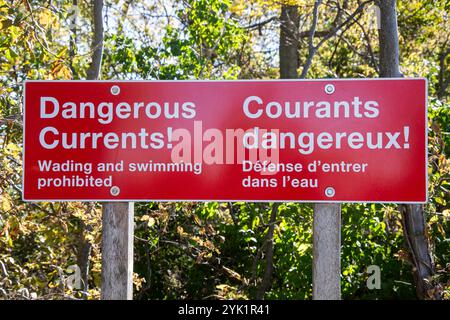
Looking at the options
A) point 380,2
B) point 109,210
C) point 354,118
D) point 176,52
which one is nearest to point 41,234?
point 176,52

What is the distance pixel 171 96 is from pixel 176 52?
5.48 m

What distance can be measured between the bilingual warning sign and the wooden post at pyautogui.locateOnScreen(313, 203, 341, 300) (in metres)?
0.11

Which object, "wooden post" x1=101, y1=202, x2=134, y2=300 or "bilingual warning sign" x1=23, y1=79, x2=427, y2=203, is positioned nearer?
"bilingual warning sign" x1=23, y1=79, x2=427, y2=203

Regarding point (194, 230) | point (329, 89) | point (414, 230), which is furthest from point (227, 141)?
point (194, 230)

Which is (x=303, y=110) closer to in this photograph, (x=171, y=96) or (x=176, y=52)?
(x=171, y=96)

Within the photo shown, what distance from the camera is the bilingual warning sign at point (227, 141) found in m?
3.53

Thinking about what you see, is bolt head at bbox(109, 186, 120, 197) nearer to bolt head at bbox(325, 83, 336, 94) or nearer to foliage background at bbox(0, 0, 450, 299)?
bolt head at bbox(325, 83, 336, 94)

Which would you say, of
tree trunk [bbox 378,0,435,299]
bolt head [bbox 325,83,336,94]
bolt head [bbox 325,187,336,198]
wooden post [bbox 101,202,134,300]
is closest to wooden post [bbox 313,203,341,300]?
bolt head [bbox 325,187,336,198]

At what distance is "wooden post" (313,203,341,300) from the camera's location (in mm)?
3621

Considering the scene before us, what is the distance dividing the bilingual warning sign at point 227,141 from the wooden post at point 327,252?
0.35 ft

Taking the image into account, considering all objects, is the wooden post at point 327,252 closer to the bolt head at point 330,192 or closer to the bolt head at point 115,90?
the bolt head at point 330,192
